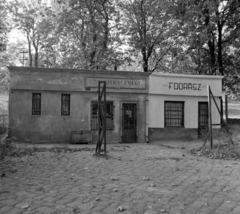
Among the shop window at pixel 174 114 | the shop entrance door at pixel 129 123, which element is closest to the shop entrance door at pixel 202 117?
the shop window at pixel 174 114

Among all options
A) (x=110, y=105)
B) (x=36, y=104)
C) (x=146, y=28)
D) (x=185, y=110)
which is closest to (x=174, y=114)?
(x=185, y=110)

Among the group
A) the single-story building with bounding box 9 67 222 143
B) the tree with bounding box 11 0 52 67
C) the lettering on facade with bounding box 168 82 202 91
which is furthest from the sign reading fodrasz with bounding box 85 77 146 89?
the tree with bounding box 11 0 52 67

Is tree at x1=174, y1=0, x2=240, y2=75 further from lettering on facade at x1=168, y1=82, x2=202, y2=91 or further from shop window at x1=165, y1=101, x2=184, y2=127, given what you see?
shop window at x1=165, y1=101, x2=184, y2=127

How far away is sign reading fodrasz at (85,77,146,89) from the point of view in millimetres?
16750

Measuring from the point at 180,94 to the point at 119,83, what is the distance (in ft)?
13.3

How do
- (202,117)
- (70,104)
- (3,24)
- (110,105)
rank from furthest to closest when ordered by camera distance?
(3,24), (202,117), (110,105), (70,104)

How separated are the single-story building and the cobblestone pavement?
7135 millimetres

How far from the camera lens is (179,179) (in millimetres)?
6891

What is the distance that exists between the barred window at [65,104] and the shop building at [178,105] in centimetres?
497

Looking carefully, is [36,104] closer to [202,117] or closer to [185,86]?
[185,86]

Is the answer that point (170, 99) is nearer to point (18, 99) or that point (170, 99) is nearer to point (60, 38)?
point (18, 99)

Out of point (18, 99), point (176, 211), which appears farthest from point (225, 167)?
point (18, 99)

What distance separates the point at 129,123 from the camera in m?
17.4

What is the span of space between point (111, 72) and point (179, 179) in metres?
10.9
